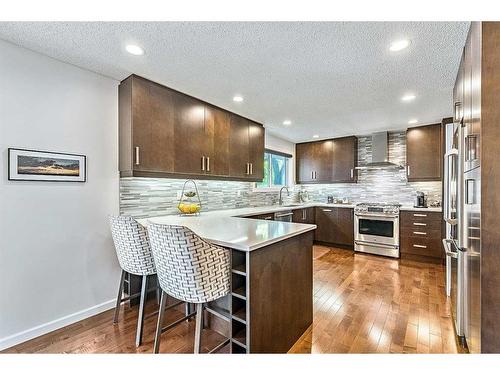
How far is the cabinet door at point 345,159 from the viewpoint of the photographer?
4.98 m

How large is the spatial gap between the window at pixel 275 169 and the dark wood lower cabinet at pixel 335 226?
107 cm

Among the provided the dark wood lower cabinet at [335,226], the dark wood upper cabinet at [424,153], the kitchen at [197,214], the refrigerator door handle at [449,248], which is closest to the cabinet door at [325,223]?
the dark wood lower cabinet at [335,226]

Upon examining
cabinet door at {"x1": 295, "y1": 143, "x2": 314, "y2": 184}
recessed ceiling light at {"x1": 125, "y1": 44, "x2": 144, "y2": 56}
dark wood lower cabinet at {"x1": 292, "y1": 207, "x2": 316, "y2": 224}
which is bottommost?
dark wood lower cabinet at {"x1": 292, "y1": 207, "x2": 316, "y2": 224}

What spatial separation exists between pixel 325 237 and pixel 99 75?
4579 millimetres

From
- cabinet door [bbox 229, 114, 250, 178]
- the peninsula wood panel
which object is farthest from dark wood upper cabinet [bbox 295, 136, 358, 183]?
the peninsula wood panel

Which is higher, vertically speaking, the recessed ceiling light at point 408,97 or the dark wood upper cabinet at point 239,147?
the recessed ceiling light at point 408,97

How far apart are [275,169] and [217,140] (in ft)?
7.68

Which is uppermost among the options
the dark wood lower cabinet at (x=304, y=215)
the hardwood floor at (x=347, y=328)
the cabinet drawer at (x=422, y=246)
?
the dark wood lower cabinet at (x=304, y=215)

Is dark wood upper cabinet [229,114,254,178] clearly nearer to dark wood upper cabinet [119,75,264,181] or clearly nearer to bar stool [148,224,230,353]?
dark wood upper cabinet [119,75,264,181]

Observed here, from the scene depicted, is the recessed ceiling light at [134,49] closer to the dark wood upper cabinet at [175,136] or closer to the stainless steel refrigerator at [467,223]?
the dark wood upper cabinet at [175,136]

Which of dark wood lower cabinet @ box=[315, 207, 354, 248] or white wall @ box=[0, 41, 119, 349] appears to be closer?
white wall @ box=[0, 41, 119, 349]

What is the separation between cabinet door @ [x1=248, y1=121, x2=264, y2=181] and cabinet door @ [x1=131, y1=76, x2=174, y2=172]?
151cm

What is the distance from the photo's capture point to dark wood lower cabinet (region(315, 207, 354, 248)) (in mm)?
4678

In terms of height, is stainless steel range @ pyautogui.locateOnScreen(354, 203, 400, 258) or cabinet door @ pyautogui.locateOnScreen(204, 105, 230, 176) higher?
cabinet door @ pyautogui.locateOnScreen(204, 105, 230, 176)
